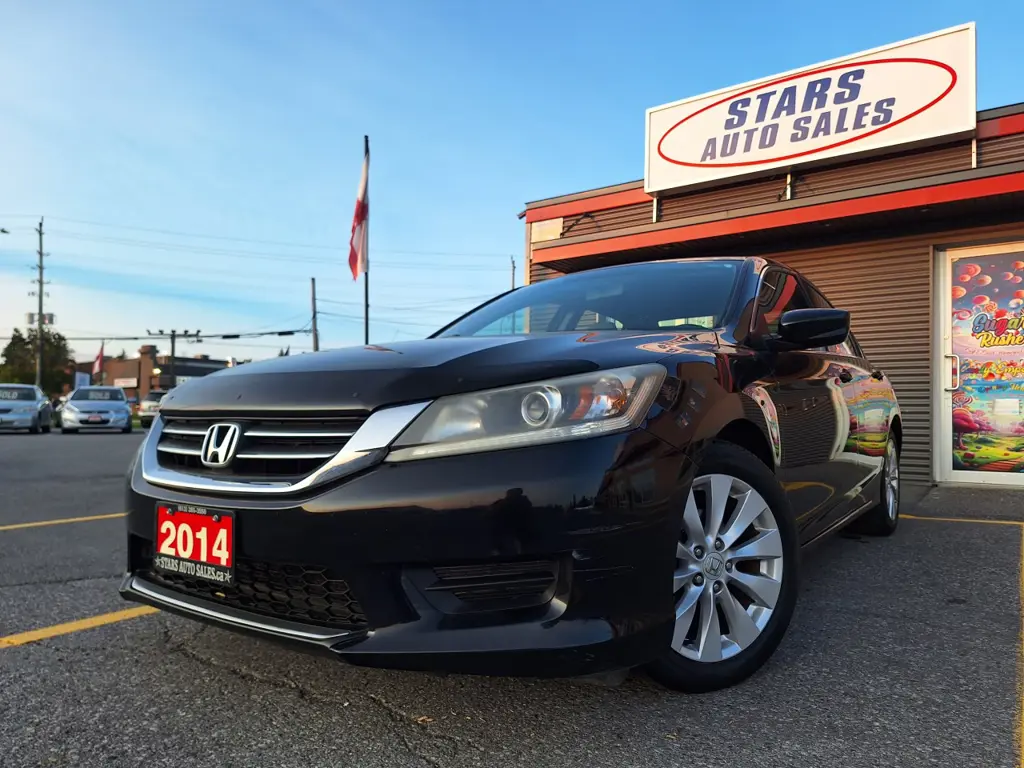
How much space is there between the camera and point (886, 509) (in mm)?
4484

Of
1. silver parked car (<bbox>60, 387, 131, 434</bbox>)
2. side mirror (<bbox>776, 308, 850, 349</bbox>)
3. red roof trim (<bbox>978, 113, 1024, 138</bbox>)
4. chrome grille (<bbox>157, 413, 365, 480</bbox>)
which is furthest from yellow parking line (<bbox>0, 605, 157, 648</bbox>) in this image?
silver parked car (<bbox>60, 387, 131, 434</bbox>)

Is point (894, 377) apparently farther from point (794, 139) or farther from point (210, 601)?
point (210, 601)

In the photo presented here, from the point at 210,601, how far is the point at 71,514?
413 cm

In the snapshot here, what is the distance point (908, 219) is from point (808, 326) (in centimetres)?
582

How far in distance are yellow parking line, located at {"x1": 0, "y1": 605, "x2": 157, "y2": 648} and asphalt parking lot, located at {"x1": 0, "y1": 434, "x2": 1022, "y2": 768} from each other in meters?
0.01

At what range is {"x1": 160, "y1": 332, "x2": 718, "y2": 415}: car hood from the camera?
189cm

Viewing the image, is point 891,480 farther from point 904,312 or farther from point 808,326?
point 904,312

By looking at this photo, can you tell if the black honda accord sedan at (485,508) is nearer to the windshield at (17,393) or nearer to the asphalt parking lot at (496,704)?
the asphalt parking lot at (496,704)

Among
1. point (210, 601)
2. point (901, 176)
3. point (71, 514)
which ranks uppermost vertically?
point (901, 176)

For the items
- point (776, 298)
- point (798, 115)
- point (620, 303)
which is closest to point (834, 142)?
point (798, 115)

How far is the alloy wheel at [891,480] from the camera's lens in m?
4.48

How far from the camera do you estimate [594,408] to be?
1.86 meters

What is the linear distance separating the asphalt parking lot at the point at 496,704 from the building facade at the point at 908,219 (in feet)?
16.5

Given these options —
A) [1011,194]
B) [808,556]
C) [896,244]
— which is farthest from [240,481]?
[896,244]
